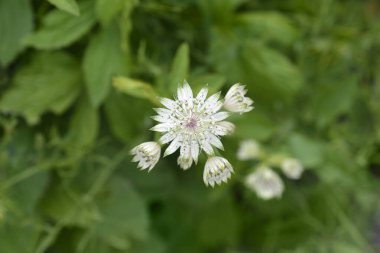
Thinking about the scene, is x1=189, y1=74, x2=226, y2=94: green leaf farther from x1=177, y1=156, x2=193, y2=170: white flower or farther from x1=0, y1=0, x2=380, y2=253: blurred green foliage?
x1=177, y1=156, x2=193, y2=170: white flower

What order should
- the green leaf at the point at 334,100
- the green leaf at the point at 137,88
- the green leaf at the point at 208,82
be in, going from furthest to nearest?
the green leaf at the point at 334,100 → the green leaf at the point at 208,82 → the green leaf at the point at 137,88

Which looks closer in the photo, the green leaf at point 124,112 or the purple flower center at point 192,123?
the purple flower center at point 192,123

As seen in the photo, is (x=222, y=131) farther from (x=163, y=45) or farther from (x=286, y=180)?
(x=286, y=180)

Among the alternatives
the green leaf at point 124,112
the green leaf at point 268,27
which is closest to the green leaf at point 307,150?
the green leaf at point 268,27

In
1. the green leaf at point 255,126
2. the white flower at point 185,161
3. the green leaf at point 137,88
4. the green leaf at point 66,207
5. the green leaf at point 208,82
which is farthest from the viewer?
the green leaf at point 255,126

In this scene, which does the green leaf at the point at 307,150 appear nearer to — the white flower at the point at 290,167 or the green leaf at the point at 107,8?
the white flower at the point at 290,167

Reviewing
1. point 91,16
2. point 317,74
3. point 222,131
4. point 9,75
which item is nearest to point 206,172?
point 222,131

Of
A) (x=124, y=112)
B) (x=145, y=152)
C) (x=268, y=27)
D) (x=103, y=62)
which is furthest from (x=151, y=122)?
(x=145, y=152)

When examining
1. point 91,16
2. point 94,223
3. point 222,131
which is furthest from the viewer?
point 94,223
